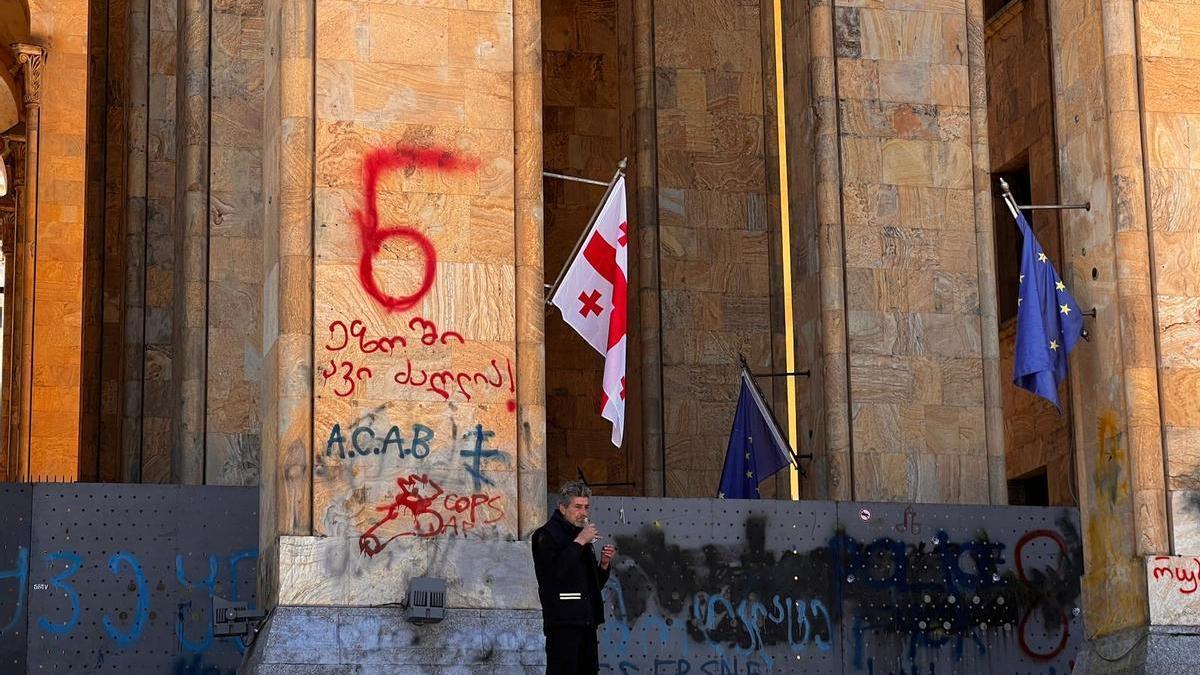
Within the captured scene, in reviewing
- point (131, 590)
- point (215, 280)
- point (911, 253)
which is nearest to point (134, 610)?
point (131, 590)

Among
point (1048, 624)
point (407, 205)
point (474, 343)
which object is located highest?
point (407, 205)

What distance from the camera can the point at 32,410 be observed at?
3566 centimetres

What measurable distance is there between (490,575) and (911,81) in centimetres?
906

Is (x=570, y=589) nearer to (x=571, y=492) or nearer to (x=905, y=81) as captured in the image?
(x=571, y=492)

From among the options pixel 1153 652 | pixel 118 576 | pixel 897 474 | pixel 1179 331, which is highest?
pixel 1179 331

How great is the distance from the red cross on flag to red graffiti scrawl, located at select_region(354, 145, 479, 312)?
2.99 meters

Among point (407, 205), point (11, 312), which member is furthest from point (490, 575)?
point (11, 312)

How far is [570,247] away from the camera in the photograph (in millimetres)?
33000

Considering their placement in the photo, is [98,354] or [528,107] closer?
[528,107]

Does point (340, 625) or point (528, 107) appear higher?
point (528, 107)

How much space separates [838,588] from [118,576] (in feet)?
21.9

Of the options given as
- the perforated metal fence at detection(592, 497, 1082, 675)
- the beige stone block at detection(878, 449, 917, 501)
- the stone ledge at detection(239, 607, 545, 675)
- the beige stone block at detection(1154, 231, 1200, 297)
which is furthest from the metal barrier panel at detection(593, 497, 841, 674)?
the beige stone block at detection(1154, 231, 1200, 297)

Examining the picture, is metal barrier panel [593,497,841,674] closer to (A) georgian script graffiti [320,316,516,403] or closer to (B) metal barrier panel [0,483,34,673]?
(A) georgian script graffiti [320,316,516,403]

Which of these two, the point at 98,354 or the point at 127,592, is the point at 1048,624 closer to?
the point at 127,592
